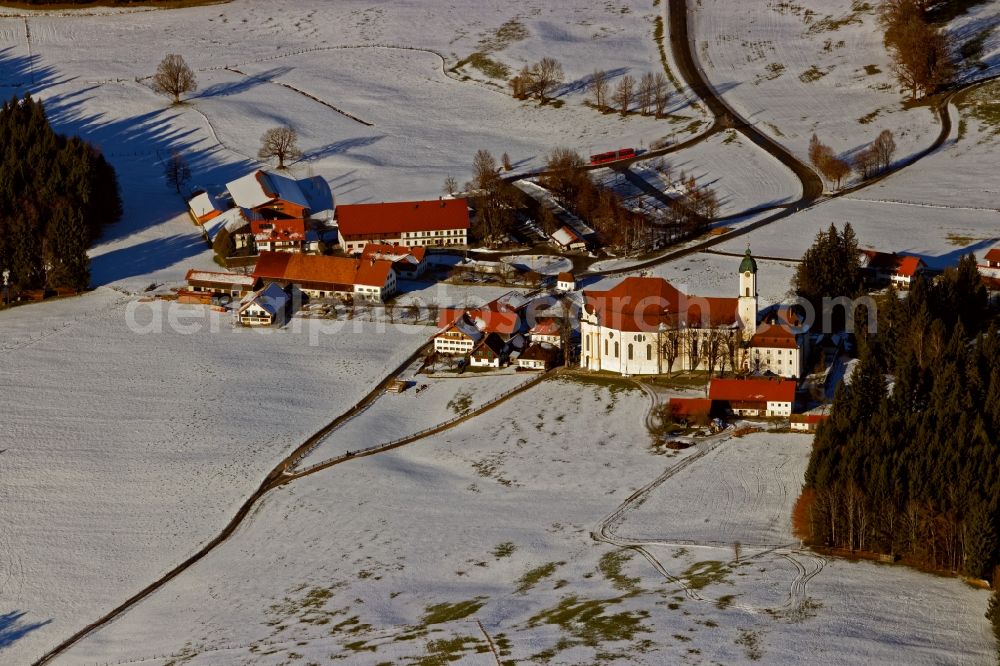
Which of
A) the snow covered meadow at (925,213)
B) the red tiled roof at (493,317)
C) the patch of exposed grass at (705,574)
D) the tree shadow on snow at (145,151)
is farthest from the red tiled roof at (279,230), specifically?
the patch of exposed grass at (705,574)

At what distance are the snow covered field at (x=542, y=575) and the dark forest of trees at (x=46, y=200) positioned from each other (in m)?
35.1

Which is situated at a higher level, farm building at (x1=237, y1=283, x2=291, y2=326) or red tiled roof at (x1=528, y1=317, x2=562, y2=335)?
farm building at (x1=237, y1=283, x2=291, y2=326)

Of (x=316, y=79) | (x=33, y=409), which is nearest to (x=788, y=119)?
(x=316, y=79)

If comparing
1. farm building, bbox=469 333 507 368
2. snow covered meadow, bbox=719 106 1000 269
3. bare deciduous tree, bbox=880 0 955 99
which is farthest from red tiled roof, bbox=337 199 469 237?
bare deciduous tree, bbox=880 0 955 99

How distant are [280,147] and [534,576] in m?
69.4

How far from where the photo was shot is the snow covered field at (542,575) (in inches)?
2233

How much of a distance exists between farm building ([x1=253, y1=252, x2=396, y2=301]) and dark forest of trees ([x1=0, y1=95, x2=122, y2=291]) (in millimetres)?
13250

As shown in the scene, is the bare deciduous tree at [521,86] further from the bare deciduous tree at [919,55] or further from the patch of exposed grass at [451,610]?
the patch of exposed grass at [451,610]

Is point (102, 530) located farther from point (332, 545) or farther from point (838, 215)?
point (838, 215)

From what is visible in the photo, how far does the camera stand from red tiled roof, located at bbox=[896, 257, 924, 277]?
9462 cm

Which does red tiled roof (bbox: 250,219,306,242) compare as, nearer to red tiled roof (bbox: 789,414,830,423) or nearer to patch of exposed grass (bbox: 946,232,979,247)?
red tiled roof (bbox: 789,414,830,423)

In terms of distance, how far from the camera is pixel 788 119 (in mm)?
132500

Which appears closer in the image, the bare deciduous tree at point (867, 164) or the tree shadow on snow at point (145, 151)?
the tree shadow on snow at point (145, 151)

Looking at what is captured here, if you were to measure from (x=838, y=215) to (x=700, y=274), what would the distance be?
16.1 metres
